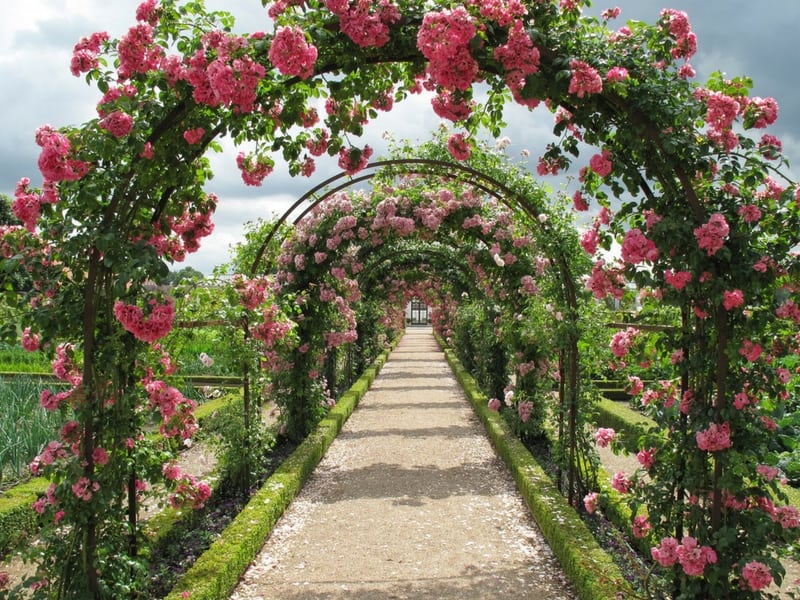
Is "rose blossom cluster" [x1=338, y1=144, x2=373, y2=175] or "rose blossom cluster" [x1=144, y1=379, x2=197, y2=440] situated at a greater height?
"rose blossom cluster" [x1=338, y1=144, x2=373, y2=175]

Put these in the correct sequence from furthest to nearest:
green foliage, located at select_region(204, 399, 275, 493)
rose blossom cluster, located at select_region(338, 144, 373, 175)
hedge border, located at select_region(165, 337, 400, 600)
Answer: green foliage, located at select_region(204, 399, 275, 493)
rose blossom cluster, located at select_region(338, 144, 373, 175)
hedge border, located at select_region(165, 337, 400, 600)

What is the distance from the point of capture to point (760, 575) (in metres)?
2.38

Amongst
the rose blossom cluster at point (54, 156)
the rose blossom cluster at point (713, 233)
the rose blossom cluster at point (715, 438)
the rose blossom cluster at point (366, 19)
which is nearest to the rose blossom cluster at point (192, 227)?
the rose blossom cluster at point (54, 156)

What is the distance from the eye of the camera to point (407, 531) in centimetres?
456

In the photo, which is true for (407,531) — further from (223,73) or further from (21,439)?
(223,73)

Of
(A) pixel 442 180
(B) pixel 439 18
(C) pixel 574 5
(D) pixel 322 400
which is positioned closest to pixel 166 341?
(B) pixel 439 18

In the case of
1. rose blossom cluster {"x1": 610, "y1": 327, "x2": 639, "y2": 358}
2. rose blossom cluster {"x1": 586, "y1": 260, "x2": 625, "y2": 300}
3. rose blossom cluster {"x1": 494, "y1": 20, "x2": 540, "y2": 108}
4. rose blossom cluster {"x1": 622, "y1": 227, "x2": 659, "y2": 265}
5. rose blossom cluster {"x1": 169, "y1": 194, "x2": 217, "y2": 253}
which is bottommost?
rose blossom cluster {"x1": 610, "y1": 327, "x2": 639, "y2": 358}

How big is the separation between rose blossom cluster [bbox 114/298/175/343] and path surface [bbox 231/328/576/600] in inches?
63.6

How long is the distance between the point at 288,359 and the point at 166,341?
3.63 metres

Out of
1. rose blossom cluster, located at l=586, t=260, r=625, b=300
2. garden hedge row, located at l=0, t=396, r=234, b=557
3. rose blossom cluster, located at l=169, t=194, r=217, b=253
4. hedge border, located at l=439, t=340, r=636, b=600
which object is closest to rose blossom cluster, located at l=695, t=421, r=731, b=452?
rose blossom cluster, located at l=586, t=260, r=625, b=300

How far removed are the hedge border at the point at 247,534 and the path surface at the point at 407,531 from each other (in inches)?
4.1

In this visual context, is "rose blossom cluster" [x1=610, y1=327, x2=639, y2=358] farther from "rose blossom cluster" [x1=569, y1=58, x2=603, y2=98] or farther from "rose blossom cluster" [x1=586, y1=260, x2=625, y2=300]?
"rose blossom cluster" [x1=569, y1=58, x2=603, y2=98]

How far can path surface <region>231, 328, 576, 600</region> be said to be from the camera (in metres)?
3.65

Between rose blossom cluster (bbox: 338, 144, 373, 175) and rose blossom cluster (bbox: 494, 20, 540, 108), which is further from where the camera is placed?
rose blossom cluster (bbox: 338, 144, 373, 175)
